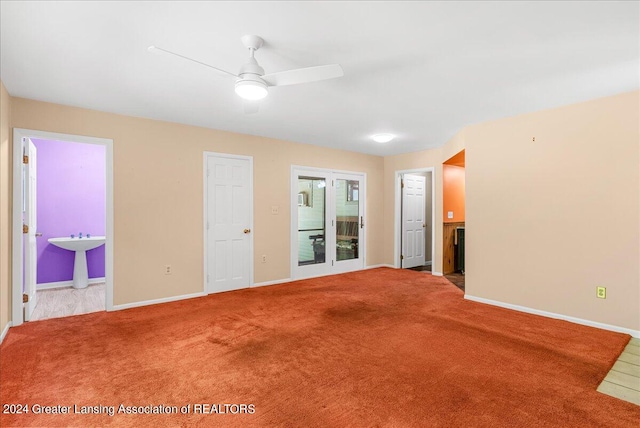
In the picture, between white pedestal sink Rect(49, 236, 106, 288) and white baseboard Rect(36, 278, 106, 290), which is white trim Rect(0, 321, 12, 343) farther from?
white baseboard Rect(36, 278, 106, 290)

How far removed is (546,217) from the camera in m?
3.76

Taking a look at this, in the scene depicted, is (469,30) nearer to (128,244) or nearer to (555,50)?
A: (555,50)

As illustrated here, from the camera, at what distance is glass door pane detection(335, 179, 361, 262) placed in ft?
20.9

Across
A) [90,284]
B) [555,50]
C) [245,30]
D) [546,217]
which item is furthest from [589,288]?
[90,284]

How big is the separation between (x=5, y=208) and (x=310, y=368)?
11.5ft

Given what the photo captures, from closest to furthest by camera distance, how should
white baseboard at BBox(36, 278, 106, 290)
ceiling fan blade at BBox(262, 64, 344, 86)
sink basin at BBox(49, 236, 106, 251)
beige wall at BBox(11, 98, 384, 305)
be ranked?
1. ceiling fan blade at BBox(262, 64, 344, 86)
2. beige wall at BBox(11, 98, 384, 305)
3. sink basin at BBox(49, 236, 106, 251)
4. white baseboard at BBox(36, 278, 106, 290)

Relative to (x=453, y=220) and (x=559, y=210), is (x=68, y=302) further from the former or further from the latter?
(x=453, y=220)

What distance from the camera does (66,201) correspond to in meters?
5.37

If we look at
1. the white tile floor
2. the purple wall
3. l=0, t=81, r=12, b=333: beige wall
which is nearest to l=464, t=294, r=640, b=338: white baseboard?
the white tile floor

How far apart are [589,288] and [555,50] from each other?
257 cm

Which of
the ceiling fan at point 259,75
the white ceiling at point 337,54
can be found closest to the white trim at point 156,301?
the white ceiling at point 337,54

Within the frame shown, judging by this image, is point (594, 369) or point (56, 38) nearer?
point (56, 38)

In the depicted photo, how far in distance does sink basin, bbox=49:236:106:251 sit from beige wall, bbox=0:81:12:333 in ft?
5.42

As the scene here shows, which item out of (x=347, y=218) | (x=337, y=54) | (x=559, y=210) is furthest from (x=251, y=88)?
(x=347, y=218)
